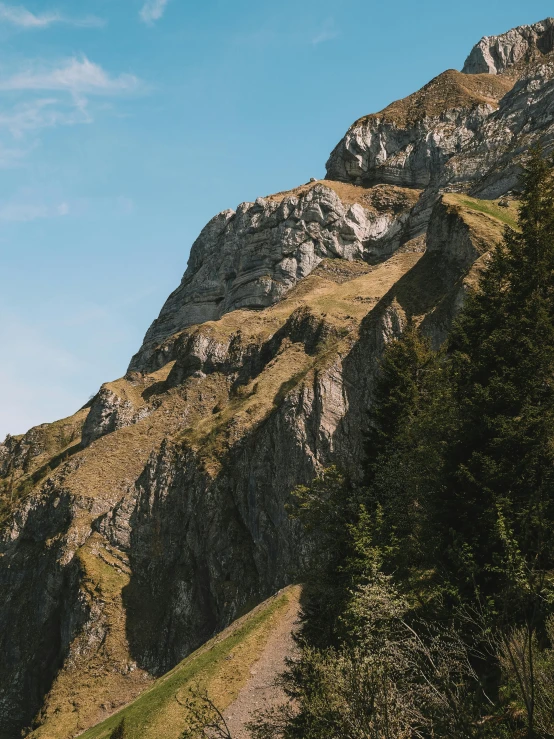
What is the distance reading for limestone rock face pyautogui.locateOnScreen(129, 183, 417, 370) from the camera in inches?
5084

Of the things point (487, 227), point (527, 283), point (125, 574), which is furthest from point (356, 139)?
point (527, 283)

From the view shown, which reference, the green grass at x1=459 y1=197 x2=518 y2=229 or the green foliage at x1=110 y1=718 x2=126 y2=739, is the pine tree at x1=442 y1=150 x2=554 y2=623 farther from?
the green grass at x1=459 y1=197 x2=518 y2=229

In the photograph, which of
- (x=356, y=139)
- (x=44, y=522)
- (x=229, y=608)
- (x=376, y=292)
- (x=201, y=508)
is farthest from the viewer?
(x=356, y=139)

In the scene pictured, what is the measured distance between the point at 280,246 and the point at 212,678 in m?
105

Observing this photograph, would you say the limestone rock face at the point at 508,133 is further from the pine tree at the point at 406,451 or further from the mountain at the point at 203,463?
the pine tree at the point at 406,451

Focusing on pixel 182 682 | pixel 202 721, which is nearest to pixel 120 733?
pixel 182 682

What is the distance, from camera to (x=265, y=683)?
123 ft

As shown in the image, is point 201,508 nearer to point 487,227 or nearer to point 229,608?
point 229,608

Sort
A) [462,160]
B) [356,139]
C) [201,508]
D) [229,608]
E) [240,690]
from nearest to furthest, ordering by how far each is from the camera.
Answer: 1. [240,690]
2. [229,608]
3. [201,508]
4. [462,160]
5. [356,139]

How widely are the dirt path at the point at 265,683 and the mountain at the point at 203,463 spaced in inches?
164

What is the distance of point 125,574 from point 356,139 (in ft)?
377

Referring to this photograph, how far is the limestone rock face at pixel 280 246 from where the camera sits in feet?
424

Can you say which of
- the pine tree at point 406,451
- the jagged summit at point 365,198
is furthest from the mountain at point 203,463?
the pine tree at point 406,451

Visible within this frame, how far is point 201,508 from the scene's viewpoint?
7225 centimetres
